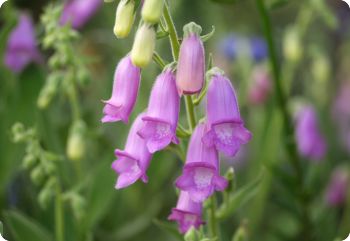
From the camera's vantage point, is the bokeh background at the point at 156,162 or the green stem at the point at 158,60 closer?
Result: the green stem at the point at 158,60

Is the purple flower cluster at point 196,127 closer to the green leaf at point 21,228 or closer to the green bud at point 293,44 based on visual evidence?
the green leaf at point 21,228

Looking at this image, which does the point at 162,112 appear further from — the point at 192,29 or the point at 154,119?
the point at 192,29

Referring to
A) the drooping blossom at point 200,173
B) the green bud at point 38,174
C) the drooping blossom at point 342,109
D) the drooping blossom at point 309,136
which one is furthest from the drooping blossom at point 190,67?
the drooping blossom at point 342,109

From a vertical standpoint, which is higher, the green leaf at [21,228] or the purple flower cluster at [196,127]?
the purple flower cluster at [196,127]

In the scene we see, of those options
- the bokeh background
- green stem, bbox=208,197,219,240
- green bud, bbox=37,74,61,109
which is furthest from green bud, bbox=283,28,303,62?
green stem, bbox=208,197,219,240

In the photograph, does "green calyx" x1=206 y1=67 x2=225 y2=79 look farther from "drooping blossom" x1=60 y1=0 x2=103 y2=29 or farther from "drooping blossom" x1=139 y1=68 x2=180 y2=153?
"drooping blossom" x1=60 y1=0 x2=103 y2=29

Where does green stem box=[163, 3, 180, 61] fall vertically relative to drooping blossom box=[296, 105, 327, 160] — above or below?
above
